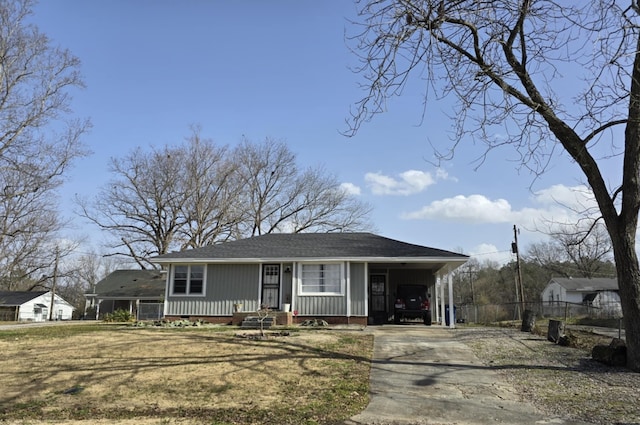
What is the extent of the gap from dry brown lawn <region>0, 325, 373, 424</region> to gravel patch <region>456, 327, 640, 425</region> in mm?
2572

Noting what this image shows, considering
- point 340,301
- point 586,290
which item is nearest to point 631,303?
point 340,301

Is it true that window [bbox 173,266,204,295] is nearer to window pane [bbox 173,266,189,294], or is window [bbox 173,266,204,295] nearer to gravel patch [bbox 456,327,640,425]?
window pane [bbox 173,266,189,294]

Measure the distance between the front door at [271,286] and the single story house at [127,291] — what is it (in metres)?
21.8

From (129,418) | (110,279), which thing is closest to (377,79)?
(129,418)

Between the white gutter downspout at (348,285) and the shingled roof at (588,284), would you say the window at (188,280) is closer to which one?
the white gutter downspout at (348,285)

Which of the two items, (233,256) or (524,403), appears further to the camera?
(233,256)

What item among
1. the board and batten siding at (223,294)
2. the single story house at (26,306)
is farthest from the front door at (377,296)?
the single story house at (26,306)

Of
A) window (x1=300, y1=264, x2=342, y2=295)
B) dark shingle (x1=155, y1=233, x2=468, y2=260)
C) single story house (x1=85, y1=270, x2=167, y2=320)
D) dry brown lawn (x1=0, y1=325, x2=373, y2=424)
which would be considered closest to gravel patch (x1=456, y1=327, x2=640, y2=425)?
dry brown lawn (x1=0, y1=325, x2=373, y2=424)

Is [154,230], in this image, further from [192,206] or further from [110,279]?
[110,279]

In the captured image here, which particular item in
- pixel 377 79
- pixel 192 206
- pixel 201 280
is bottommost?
pixel 201 280

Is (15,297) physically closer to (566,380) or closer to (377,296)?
(377,296)

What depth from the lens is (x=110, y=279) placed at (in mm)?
42500

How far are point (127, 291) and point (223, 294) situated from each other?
84.0 feet

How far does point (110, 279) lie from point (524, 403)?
140 feet
